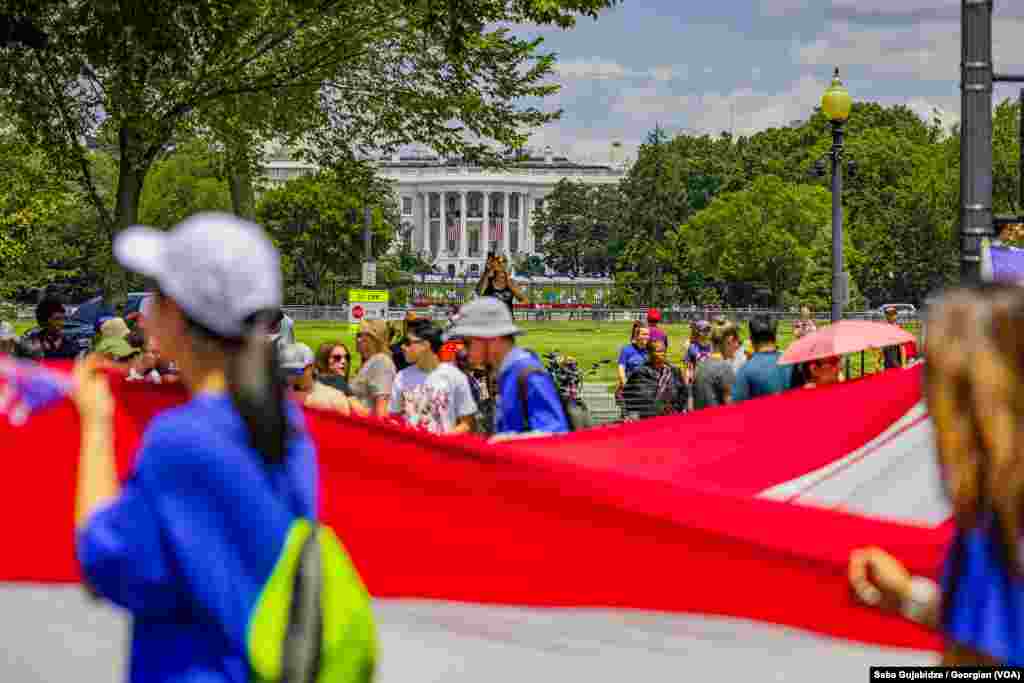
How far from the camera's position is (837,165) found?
24.2 meters

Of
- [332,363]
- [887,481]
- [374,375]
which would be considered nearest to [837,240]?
[374,375]

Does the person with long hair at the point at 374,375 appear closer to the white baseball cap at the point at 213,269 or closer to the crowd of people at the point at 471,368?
the crowd of people at the point at 471,368

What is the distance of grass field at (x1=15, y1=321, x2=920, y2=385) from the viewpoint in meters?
50.3

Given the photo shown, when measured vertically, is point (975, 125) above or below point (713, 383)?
above

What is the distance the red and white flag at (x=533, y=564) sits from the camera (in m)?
4.40

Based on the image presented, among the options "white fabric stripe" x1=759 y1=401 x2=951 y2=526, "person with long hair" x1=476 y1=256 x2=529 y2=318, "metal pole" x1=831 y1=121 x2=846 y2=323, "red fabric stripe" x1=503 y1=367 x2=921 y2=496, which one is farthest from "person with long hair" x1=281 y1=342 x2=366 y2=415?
"metal pole" x1=831 y1=121 x2=846 y2=323

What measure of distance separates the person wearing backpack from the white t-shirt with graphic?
22.5 feet

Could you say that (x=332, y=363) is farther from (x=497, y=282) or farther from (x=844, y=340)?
(x=497, y=282)

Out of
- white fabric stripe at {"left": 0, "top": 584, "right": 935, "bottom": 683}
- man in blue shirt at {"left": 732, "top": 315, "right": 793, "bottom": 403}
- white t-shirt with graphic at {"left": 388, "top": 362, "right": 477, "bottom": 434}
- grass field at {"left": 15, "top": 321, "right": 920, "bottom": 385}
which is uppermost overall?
man in blue shirt at {"left": 732, "top": 315, "right": 793, "bottom": 403}

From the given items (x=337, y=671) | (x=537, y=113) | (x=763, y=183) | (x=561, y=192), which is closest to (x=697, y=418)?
(x=337, y=671)

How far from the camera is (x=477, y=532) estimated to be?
4.93m

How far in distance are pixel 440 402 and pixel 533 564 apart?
5229 mm

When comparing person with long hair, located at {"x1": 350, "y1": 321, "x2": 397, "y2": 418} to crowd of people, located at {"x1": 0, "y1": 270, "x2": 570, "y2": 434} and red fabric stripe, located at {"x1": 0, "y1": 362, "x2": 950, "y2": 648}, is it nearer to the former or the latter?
crowd of people, located at {"x1": 0, "y1": 270, "x2": 570, "y2": 434}

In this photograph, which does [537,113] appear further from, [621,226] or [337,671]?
[621,226]
